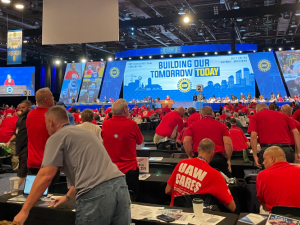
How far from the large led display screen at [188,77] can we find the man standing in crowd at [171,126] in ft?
50.7

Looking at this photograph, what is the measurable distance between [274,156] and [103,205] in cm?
171

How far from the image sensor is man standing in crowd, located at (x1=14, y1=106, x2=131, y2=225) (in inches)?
74.1

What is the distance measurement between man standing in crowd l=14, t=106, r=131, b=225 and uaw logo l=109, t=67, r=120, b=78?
2260cm

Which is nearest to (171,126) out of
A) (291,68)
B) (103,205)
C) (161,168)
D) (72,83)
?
(161,168)

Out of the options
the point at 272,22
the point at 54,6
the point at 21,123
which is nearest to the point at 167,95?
the point at 272,22

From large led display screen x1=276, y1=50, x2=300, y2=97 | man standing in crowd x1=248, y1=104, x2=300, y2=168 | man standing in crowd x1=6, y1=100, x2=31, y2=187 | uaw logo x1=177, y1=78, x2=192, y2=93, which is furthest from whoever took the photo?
uaw logo x1=177, y1=78, x2=192, y2=93

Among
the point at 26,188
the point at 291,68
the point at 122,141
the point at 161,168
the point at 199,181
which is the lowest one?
the point at 161,168

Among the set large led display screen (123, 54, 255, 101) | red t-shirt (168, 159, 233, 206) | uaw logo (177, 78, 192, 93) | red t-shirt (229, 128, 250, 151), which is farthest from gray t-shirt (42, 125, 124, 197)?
uaw logo (177, 78, 192, 93)

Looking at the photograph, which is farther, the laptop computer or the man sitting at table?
the laptop computer

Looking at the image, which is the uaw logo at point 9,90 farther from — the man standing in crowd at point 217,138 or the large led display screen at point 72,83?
the man standing in crowd at point 217,138

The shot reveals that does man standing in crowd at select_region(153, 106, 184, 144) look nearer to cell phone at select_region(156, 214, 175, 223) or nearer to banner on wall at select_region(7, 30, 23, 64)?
cell phone at select_region(156, 214, 175, 223)

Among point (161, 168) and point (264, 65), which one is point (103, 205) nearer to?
point (161, 168)

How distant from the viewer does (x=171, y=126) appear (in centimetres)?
675

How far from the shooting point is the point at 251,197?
375cm
